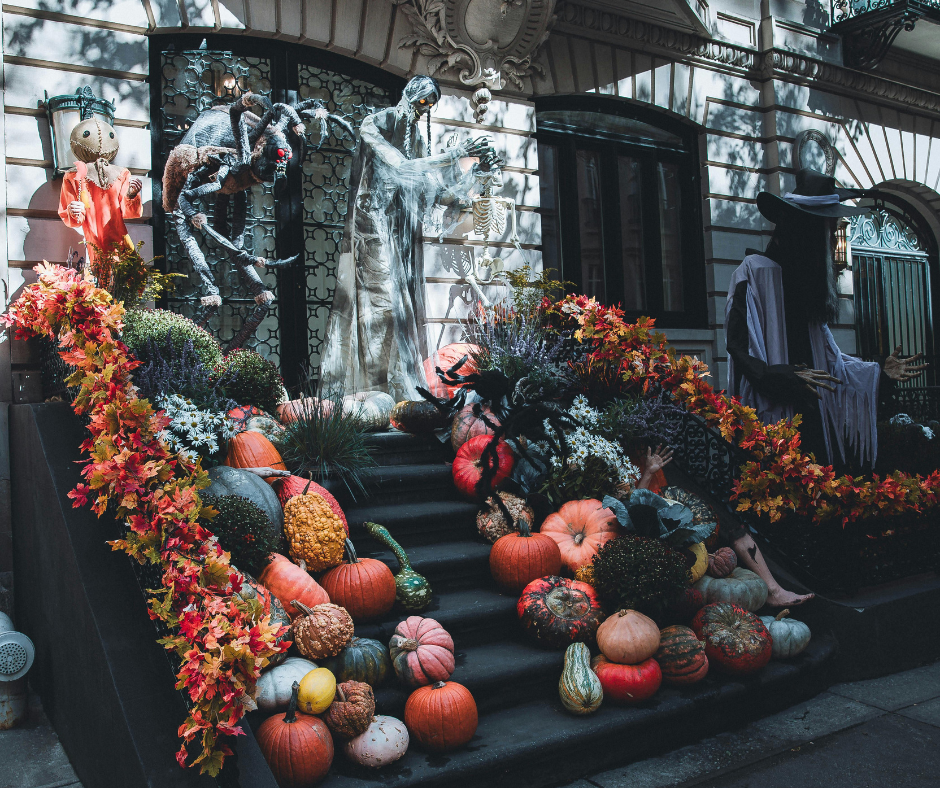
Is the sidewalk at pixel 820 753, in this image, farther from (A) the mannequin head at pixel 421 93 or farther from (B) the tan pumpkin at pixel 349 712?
(A) the mannequin head at pixel 421 93

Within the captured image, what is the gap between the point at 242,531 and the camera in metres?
4.11

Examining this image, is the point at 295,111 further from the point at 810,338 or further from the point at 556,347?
the point at 810,338

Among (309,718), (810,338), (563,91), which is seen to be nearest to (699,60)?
(563,91)

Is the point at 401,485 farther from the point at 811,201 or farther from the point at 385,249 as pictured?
the point at 811,201

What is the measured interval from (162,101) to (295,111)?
1472mm

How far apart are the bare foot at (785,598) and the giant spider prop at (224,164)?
4615 millimetres

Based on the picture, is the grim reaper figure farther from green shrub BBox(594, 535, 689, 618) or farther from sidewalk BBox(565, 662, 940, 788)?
sidewalk BBox(565, 662, 940, 788)

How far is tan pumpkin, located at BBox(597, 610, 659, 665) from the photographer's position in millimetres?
4242

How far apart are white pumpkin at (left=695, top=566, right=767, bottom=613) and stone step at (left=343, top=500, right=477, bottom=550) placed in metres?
1.57

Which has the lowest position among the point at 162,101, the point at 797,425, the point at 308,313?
the point at 797,425

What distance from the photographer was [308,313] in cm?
816

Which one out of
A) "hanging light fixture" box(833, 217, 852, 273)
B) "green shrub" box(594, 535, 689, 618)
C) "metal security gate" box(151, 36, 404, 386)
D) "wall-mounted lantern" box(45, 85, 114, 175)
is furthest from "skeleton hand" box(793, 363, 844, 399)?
"hanging light fixture" box(833, 217, 852, 273)

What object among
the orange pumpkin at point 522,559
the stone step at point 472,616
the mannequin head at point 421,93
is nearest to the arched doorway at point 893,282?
the mannequin head at point 421,93

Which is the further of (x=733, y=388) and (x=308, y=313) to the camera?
(x=308, y=313)
